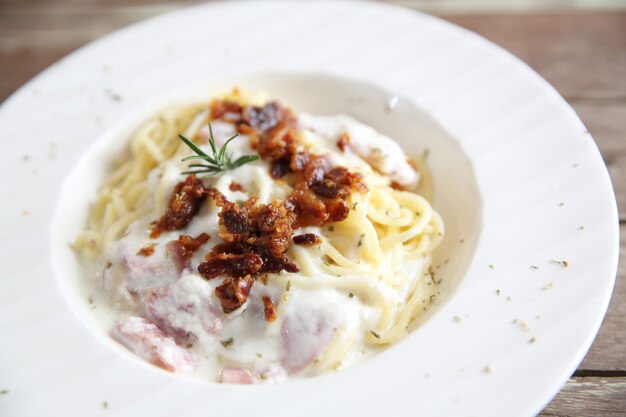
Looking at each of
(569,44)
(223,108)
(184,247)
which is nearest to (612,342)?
(184,247)

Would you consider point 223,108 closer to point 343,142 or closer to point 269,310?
point 343,142

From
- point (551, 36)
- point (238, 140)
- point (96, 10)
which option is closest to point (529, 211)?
point (238, 140)

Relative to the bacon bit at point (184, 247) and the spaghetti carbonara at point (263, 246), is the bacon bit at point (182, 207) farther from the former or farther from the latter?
the bacon bit at point (184, 247)

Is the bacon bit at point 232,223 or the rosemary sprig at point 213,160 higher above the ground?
the rosemary sprig at point 213,160

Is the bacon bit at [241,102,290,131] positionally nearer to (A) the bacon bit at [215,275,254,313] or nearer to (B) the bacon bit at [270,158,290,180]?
(B) the bacon bit at [270,158,290,180]

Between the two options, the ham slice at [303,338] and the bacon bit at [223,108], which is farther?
the bacon bit at [223,108]

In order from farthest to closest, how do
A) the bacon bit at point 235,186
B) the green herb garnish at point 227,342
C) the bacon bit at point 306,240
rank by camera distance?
1. the bacon bit at point 235,186
2. the bacon bit at point 306,240
3. the green herb garnish at point 227,342

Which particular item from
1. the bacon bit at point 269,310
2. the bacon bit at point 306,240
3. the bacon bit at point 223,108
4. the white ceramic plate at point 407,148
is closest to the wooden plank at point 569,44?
the white ceramic plate at point 407,148
